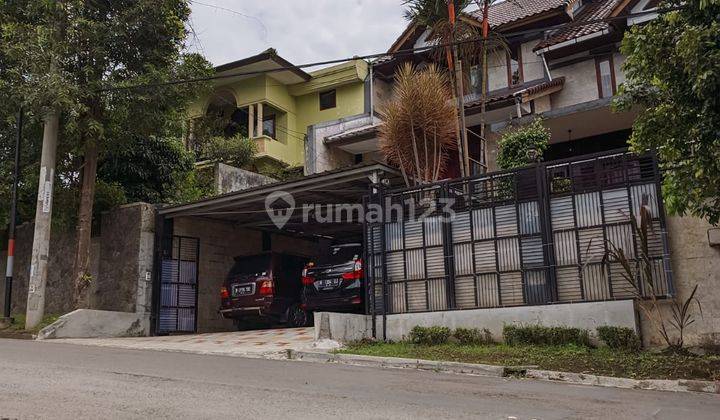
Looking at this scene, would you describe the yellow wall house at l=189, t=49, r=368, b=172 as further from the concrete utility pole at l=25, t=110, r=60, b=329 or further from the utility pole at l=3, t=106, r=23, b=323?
the concrete utility pole at l=25, t=110, r=60, b=329

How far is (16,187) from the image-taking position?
15.8m

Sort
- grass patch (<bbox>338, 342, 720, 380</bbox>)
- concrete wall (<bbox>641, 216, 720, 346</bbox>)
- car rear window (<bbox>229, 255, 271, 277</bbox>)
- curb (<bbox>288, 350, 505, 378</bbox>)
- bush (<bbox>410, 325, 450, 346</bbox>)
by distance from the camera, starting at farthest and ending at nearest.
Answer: car rear window (<bbox>229, 255, 271, 277</bbox>) → bush (<bbox>410, 325, 450, 346</bbox>) → concrete wall (<bbox>641, 216, 720, 346</bbox>) → curb (<bbox>288, 350, 505, 378</bbox>) → grass patch (<bbox>338, 342, 720, 380</bbox>)

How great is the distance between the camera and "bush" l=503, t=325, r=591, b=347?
10008mm

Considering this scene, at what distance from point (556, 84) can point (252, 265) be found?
9.65 metres

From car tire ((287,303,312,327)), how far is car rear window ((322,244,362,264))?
2107 millimetres

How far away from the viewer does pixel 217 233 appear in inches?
715

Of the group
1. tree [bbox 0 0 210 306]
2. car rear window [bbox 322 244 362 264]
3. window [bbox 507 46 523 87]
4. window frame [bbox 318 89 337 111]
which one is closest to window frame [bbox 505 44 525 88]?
window [bbox 507 46 523 87]

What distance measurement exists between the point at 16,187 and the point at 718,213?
15.3 metres

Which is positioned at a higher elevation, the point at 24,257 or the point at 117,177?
the point at 117,177

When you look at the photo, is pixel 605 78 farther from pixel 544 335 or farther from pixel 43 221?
pixel 43 221

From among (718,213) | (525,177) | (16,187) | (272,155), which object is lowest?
(718,213)

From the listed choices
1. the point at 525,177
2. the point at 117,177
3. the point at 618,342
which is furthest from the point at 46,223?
the point at 618,342

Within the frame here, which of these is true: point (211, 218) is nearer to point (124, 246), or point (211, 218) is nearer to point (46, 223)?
point (124, 246)

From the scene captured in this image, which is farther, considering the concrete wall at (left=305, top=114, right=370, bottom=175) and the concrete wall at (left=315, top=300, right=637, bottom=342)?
the concrete wall at (left=305, top=114, right=370, bottom=175)
